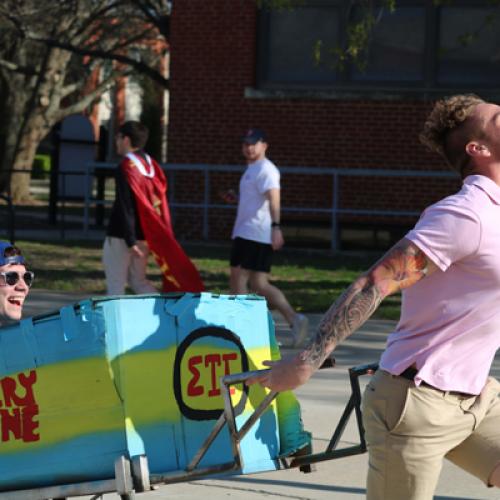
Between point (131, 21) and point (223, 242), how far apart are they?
10.6m

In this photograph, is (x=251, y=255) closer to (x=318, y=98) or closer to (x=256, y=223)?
(x=256, y=223)

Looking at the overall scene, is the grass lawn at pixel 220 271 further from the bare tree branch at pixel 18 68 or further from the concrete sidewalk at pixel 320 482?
the bare tree branch at pixel 18 68

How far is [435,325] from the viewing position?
143 inches

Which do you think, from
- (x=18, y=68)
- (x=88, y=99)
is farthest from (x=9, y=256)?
(x=88, y=99)

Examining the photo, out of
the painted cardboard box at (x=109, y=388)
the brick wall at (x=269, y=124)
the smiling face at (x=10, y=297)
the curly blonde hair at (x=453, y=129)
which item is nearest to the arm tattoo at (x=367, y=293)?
the curly blonde hair at (x=453, y=129)

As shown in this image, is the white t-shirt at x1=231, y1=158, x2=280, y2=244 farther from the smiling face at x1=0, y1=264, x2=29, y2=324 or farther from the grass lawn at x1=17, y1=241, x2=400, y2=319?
the smiling face at x1=0, y1=264, x2=29, y2=324

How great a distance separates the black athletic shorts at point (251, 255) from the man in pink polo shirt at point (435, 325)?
661cm

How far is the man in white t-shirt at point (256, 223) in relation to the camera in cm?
1034

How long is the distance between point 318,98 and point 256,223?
28.8 feet

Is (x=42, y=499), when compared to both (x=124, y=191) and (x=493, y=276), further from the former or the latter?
(x=124, y=191)

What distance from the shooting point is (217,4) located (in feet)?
64.0

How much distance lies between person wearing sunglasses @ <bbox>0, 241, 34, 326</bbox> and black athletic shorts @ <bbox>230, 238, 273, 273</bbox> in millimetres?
5478

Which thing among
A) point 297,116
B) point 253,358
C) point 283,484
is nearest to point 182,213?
point 297,116

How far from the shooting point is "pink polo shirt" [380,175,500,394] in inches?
140
